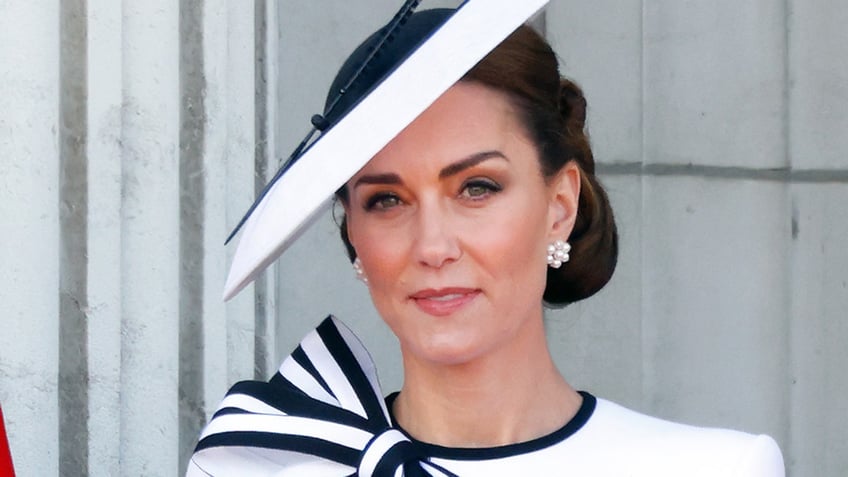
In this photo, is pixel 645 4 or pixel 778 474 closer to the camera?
pixel 778 474

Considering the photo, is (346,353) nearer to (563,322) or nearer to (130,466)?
(130,466)

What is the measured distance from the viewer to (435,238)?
220 centimetres

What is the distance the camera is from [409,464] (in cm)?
223

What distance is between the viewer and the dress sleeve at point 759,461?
2254 millimetres

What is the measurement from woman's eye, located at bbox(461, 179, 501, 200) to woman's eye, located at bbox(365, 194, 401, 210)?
0.29ft

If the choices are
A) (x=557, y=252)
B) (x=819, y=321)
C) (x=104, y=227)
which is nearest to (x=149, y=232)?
(x=104, y=227)

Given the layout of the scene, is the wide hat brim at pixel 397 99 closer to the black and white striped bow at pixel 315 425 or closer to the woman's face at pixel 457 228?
the woman's face at pixel 457 228

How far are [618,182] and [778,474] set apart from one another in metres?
1.58

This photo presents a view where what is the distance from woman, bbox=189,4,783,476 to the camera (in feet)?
7.29

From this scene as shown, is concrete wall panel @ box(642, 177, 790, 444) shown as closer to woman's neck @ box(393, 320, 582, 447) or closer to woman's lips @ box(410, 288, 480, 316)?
woman's neck @ box(393, 320, 582, 447)

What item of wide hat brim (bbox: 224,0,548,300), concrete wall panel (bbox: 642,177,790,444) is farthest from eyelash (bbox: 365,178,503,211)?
concrete wall panel (bbox: 642,177,790,444)

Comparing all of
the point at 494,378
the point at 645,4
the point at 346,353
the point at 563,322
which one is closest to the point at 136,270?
the point at 346,353

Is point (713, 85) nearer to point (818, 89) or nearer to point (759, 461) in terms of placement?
point (818, 89)

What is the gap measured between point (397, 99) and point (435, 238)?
0.76 feet
